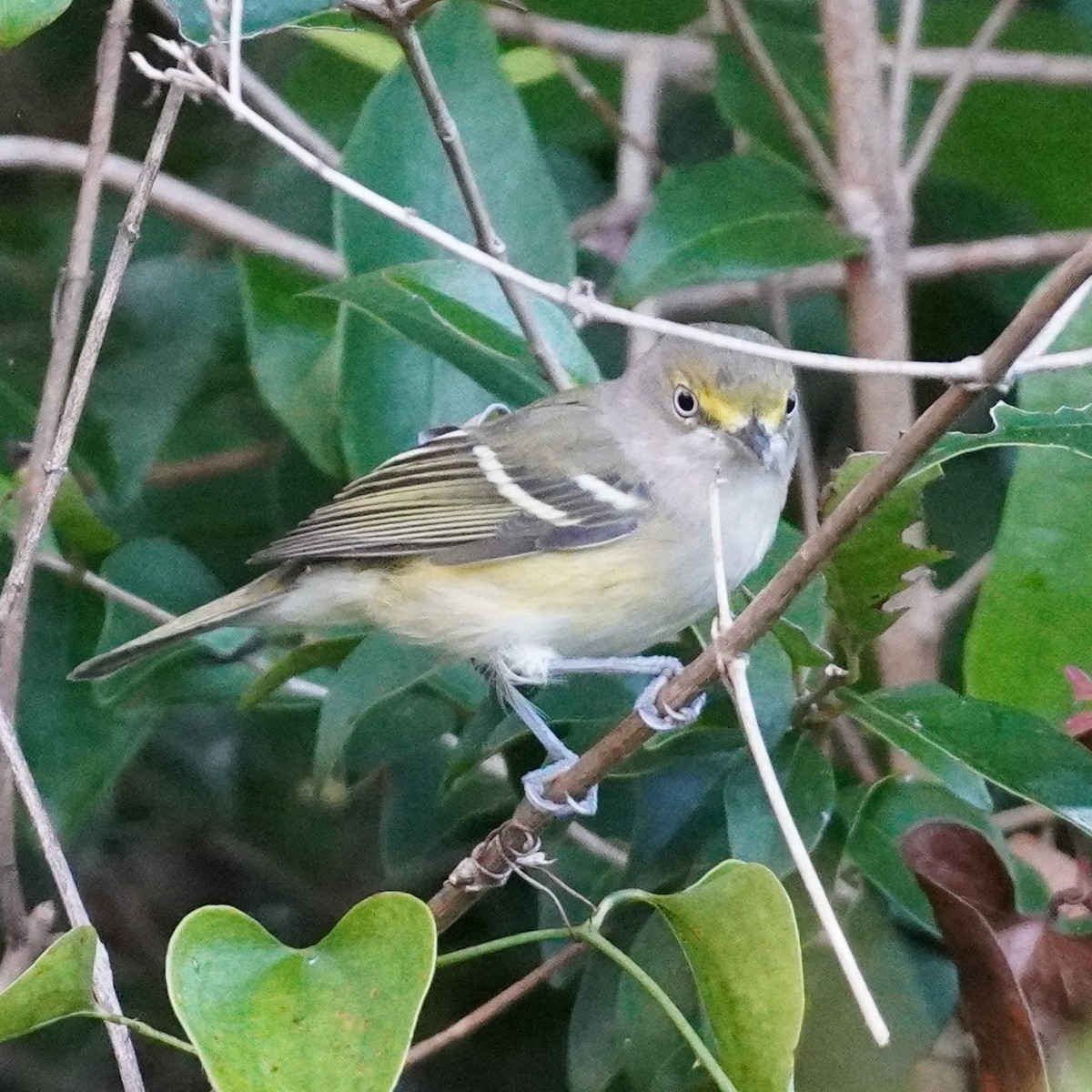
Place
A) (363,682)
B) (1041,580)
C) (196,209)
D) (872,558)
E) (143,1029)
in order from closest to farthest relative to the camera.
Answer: (143,1029) → (872,558) → (1041,580) → (363,682) → (196,209)

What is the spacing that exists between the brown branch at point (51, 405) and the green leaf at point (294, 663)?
281 millimetres

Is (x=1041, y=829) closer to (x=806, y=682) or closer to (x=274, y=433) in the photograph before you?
(x=806, y=682)

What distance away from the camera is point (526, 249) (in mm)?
2273

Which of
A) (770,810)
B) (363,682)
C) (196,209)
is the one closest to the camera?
(770,810)

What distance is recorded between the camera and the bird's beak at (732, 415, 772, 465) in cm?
204

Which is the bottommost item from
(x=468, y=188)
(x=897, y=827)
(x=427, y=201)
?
(x=897, y=827)

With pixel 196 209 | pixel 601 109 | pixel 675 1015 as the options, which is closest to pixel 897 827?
pixel 675 1015

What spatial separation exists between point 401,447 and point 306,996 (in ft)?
3.47

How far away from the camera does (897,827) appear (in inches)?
67.7

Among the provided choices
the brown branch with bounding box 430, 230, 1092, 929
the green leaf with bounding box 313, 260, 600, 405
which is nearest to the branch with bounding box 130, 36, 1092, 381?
the brown branch with bounding box 430, 230, 1092, 929

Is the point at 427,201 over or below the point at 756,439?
over

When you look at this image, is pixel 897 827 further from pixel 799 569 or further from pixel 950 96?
pixel 950 96

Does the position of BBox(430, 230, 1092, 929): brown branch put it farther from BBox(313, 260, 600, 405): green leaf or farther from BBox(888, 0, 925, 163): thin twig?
BBox(888, 0, 925, 163): thin twig

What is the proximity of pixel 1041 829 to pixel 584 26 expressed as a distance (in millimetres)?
1560
